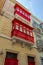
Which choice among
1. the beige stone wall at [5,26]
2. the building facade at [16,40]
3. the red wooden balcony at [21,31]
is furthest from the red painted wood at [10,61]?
the beige stone wall at [5,26]

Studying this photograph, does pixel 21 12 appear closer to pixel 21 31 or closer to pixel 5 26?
pixel 21 31

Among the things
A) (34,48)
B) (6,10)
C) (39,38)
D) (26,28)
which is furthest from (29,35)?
(6,10)

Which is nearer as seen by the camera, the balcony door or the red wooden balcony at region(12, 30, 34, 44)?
the balcony door

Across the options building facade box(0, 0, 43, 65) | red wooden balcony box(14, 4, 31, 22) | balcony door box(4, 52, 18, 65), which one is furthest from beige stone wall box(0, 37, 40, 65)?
red wooden balcony box(14, 4, 31, 22)

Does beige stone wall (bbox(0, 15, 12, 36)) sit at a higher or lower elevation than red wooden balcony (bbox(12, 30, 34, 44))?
higher

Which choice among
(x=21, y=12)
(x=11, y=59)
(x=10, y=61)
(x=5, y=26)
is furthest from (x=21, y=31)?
(x=10, y=61)

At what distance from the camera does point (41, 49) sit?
16.3m

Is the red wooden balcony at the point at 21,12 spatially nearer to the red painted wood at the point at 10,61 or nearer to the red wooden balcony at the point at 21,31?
the red wooden balcony at the point at 21,31

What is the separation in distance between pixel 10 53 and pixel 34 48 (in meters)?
4.27

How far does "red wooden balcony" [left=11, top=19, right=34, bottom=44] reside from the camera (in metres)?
13.6

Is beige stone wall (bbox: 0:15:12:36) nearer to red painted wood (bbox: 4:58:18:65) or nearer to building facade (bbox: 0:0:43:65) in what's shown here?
building facade (bbox: 0:0:43:65)

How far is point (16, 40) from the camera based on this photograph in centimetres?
1349

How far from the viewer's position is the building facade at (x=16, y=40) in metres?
12.6

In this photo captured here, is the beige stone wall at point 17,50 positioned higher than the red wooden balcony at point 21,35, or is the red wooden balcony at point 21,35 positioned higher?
the red wooden balcony at point 21,35
